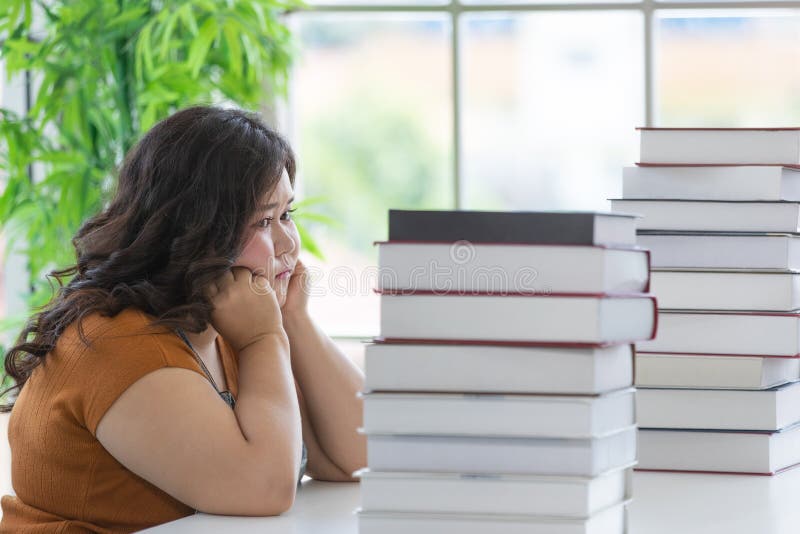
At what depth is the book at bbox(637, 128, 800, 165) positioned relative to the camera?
4.31 ft

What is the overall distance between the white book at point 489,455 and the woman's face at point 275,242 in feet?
1.85

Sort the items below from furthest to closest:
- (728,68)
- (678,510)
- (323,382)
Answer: (728,68) < (323,382) < (678,510)

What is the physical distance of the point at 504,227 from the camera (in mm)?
891

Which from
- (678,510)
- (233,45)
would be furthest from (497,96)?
(678,510)

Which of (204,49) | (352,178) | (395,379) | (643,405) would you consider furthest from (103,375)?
(352,178)

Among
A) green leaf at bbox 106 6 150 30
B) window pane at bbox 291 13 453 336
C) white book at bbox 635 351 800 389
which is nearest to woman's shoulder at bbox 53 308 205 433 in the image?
white book at bbox 635 351 800 389

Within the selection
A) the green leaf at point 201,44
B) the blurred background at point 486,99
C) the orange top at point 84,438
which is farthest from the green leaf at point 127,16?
the orange top at point 84,438

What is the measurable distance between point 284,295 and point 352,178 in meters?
2.17

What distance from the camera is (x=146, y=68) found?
2.98 m

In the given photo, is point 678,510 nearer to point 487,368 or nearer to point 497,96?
point 487,368

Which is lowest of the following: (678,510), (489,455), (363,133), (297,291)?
(678,510)

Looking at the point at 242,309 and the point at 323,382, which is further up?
the point at 242,309

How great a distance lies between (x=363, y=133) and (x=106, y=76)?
96cm

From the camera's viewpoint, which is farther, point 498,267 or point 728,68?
point 728,68
